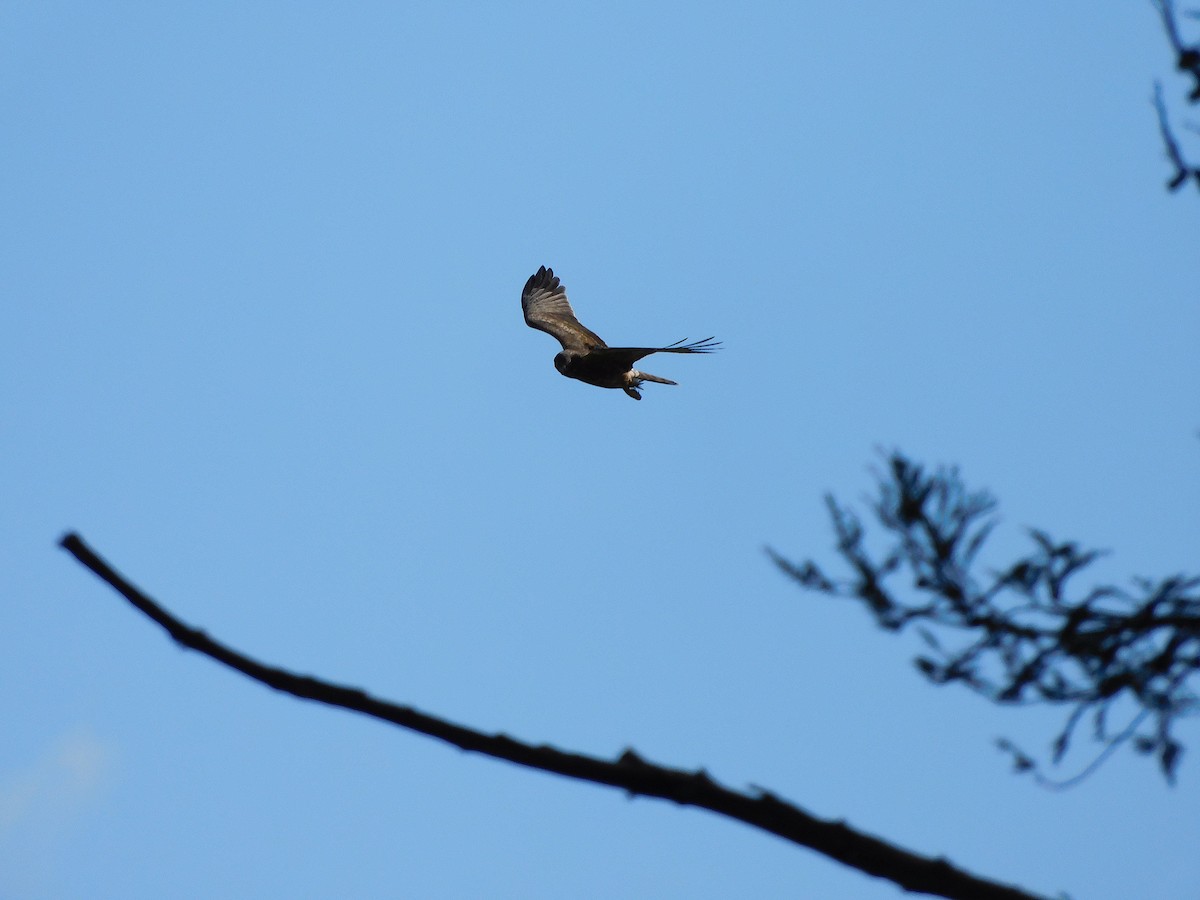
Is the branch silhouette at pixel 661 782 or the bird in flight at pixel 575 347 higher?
the bird in flight at pixel 575 347

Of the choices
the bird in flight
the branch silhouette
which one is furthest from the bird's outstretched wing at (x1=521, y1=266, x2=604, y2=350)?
the branch silhouette

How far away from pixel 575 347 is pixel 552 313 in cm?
183

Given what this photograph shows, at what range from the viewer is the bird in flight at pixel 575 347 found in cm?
1598

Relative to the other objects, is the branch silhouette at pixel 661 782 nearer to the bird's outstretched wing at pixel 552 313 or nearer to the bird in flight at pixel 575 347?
the bird in flight at pixel 575 347

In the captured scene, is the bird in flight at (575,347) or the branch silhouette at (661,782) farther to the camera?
the bird in flight at (575,347)

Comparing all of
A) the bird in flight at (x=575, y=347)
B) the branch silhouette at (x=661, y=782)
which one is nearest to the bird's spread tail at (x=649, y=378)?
the bird in flight at (x=575, y=347)

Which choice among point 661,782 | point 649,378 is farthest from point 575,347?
point 661,782

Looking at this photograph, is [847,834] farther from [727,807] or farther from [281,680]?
[281,680]

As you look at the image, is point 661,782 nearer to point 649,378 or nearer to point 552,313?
point 649,378

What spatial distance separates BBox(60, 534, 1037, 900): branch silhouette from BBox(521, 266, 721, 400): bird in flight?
11516mm

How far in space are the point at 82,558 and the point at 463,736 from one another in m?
0.68

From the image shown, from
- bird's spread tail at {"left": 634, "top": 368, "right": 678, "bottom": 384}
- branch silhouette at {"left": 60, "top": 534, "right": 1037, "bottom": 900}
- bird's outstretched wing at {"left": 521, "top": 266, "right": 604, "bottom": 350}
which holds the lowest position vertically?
branch silhouette at {"left": 60, "top": 534, "right": 1037, "bottom": 900}

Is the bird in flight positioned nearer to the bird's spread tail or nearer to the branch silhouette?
the bird's spread tail

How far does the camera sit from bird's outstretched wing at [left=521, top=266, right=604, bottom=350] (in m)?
17.3
